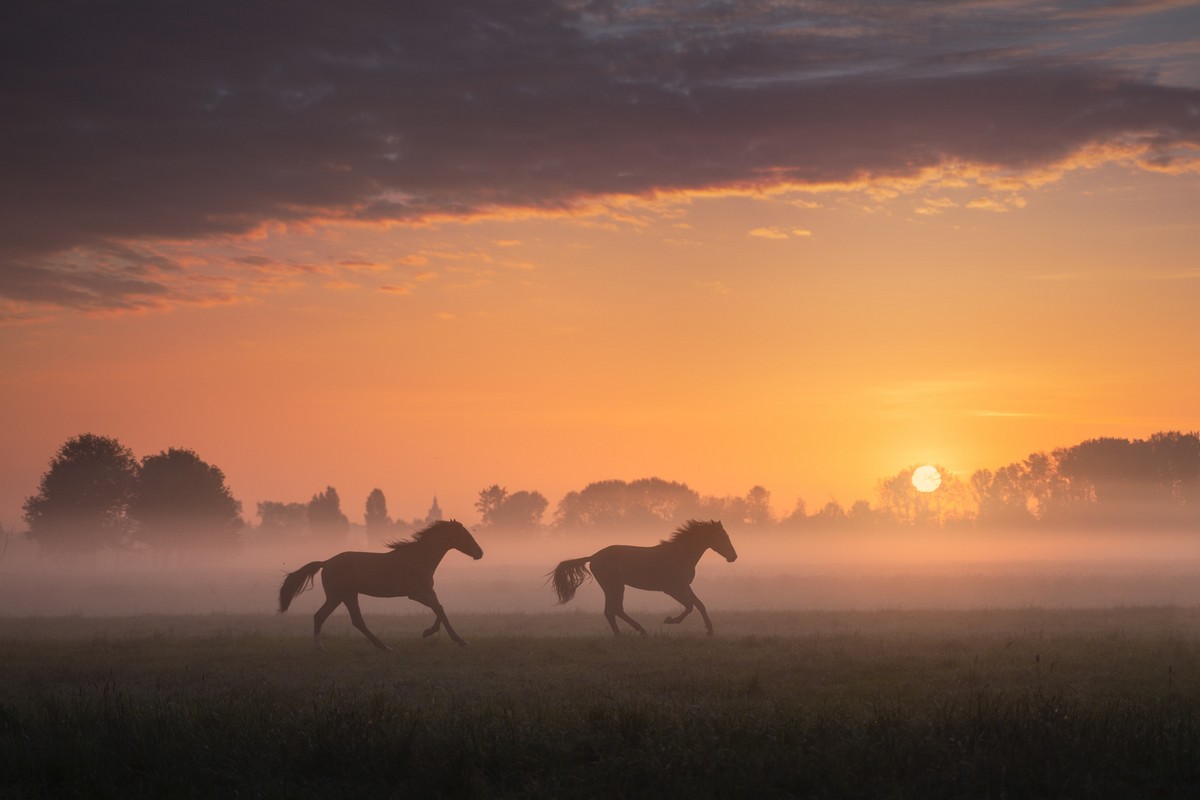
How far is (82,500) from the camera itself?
77750 millimetres

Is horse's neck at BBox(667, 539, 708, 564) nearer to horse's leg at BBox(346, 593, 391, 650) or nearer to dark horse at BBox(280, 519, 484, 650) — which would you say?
dark horse at BBox(280, 519, 484, 650)

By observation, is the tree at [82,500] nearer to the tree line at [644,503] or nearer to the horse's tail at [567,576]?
the tree line at [644,503]

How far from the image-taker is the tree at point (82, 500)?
7712 centimetres

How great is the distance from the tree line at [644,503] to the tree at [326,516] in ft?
0.62

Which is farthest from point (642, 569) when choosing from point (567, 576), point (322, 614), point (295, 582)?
point (295, 582)

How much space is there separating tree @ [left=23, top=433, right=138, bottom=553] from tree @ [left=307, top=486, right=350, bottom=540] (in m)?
87.3

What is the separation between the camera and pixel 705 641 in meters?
19.6

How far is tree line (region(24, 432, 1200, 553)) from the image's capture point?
7888 centimetres

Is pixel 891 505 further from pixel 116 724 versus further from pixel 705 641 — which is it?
pixel 116 724

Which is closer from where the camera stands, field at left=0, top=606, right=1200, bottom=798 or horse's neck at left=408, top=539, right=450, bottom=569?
field at left=0, top=606, right=1200, bottom=798

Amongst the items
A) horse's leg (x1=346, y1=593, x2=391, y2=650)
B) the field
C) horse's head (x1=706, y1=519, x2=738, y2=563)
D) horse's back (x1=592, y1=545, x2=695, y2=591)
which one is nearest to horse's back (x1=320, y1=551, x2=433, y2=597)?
horse's leg (x1=346, y1=593, x2=391, y2=650)

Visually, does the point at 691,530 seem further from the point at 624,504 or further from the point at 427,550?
the point at 624,504

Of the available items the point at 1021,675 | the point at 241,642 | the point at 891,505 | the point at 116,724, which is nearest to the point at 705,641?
the point at 1021,675

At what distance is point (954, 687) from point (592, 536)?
151964 millimetres
